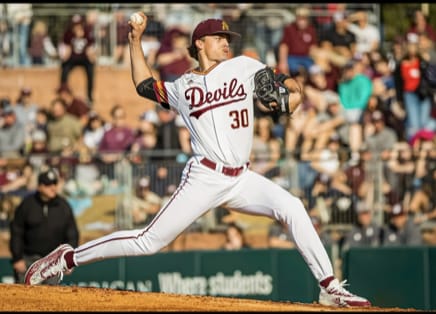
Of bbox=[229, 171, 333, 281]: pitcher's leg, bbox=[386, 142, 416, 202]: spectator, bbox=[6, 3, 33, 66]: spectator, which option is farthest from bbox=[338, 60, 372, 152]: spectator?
bbox=[229, 171, 333, 281]: pitcher's leg

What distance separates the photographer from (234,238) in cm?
1554

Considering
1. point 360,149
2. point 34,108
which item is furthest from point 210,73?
point 34,108

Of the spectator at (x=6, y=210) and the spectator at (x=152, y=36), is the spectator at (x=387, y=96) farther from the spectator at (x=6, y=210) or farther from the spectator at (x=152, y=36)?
the spectator at (x=6, y=210)

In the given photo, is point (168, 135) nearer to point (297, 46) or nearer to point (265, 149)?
point (265, 149)

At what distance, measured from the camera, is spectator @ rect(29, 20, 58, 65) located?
723 inches

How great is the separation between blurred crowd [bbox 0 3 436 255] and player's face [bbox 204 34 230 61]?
21.2 ft

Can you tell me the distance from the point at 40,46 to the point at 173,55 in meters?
2.20

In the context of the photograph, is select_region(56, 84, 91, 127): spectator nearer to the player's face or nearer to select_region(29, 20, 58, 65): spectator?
select_region(29, 20, 58, 65): spectator

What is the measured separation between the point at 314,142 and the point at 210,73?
25.7 ft

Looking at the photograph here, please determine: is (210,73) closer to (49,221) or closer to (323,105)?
(49,221)

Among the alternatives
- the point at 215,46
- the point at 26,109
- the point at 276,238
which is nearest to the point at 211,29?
the point at 215,46

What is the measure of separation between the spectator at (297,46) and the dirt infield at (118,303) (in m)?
8.97

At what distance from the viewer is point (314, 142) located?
16.5 meters

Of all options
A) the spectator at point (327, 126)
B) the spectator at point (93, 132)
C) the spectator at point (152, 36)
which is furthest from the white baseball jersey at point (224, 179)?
the spectator at point (152, 36)
